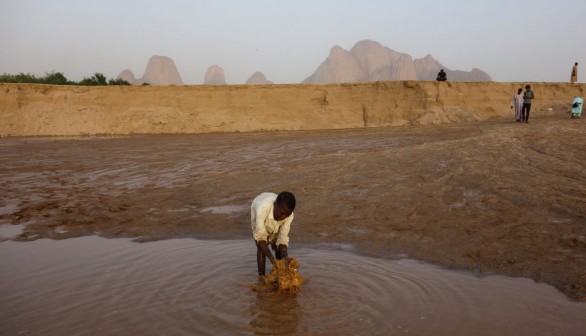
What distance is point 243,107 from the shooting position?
21547 mm

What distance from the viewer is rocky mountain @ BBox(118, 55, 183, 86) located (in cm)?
12181

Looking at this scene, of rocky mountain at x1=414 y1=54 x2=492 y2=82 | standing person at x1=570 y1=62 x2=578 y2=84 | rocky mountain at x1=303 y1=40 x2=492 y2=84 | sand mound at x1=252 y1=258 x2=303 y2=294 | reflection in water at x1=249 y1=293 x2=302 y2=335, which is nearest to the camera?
reflection in water at x1=249 y1=293 x2=302 y2=335

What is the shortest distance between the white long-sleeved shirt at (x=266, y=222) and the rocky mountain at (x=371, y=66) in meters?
96.6

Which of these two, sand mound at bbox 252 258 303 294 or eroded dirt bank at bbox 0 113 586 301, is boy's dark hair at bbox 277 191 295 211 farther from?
eroded dirt bank at bbox 0 113 586 301

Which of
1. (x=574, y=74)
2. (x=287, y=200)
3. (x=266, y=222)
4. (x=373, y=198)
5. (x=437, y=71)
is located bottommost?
(x=373, y=198)

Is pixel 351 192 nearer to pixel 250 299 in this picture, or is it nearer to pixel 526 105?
pixel 250 299

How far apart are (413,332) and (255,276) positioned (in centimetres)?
181

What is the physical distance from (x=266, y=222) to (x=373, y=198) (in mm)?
3188

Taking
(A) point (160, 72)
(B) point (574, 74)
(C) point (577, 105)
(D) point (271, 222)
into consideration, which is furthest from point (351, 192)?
(A) point (160, 72)

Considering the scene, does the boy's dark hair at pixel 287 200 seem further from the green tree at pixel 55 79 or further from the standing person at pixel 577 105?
the green tree at pixel 55 79

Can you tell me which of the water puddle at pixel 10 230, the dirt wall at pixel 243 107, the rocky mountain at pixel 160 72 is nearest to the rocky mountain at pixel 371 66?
the rocky mountain at pixel 160 72

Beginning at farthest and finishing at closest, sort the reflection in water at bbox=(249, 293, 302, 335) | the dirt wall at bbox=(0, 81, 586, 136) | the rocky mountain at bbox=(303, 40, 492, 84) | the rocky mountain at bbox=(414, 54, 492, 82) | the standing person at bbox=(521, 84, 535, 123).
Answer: the rocky mountain at bbox=(303, 40, 492, 84)
the rocky mountain at bbox=(414, 54, 492, 82)
the dirt wall at bbox=(0, 81, 586, 136)
the standing person at bbox=(521, 84, 535, 123)
the reflection in water at bbox=(249, 293, 302, 335)

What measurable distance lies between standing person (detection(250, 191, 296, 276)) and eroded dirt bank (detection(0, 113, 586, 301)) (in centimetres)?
118

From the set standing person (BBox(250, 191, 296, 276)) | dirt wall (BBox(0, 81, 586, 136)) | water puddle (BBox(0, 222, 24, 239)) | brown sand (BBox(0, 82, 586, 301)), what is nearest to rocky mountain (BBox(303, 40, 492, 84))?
dirt wall (BBox(0, 81, 586, 136))
